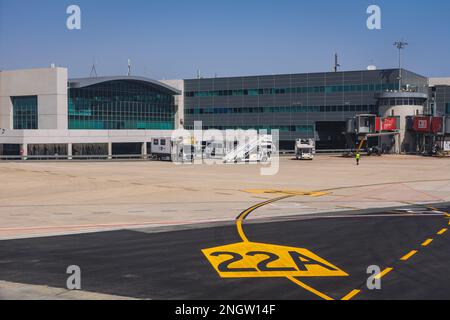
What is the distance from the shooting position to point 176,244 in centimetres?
2284

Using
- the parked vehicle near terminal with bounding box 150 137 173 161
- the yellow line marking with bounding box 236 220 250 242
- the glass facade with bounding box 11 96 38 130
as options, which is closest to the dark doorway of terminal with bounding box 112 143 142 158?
the glass facade with bounding box 11 96 38 130

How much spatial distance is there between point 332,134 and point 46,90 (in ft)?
204

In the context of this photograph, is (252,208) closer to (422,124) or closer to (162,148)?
(162,148)

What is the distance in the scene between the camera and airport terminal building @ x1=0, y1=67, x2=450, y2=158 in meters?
107

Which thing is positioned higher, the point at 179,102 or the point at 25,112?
the point at 179,102

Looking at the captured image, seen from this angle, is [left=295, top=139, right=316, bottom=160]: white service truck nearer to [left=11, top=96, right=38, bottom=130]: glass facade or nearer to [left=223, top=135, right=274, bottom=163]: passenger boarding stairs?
[left=223, top=135, right=274, bottom=163]: passenger boarding stairs

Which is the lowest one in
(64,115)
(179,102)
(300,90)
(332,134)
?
(332,134)

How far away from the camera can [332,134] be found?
128m

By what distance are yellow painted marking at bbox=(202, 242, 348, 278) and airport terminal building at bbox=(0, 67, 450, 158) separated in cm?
7908

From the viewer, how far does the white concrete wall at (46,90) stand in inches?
4213

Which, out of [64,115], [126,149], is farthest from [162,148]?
[64,115]

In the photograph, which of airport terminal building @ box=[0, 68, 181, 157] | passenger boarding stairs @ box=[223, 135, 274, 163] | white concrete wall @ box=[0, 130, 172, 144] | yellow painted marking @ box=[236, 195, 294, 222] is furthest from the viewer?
airport terminal building @ box=[0, 68, 181, 157]

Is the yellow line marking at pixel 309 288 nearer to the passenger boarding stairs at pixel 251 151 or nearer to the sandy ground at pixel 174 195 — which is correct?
the sandy ground at pixel 174 195
